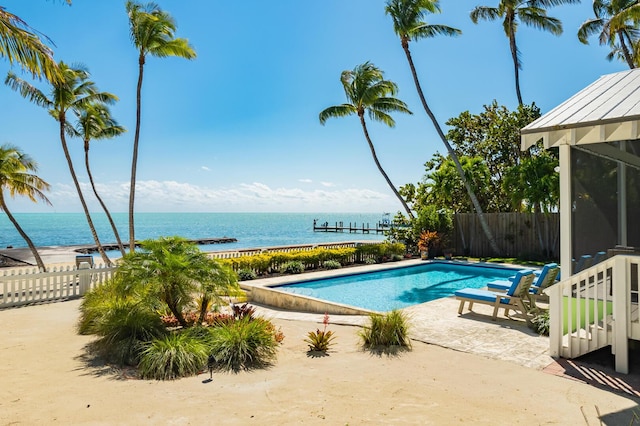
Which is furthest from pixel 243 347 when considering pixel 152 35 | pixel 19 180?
pixel 19 180

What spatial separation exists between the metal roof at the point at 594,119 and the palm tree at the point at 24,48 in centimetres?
759

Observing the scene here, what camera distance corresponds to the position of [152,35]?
1381cm

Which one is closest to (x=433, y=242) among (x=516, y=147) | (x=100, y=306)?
(x=516, y=147)

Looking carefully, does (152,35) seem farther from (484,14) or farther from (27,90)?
(484,14)

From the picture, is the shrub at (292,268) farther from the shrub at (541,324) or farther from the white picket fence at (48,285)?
the shrub at (541,324)

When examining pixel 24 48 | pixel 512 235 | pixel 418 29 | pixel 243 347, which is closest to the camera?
pixel 243 347

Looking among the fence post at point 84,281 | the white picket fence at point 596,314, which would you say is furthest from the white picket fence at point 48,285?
the white picket fence at point 596,314

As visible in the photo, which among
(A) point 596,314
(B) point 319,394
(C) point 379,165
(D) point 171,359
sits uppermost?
(C) point 379,165

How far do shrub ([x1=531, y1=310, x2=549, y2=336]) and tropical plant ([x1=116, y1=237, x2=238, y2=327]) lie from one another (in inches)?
204

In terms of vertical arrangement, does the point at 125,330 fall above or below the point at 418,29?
below

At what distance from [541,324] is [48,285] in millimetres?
11271

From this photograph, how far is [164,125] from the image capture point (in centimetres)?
3278

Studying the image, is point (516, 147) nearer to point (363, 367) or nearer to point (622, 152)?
point (622, 152)

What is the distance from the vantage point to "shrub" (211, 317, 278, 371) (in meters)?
5.35
